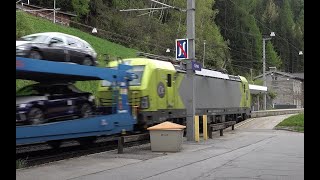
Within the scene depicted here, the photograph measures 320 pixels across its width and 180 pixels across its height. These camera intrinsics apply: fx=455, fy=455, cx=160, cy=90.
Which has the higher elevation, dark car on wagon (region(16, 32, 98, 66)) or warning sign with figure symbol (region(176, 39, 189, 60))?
warning sign with figure symbol (region(176, 39, 189, 60))

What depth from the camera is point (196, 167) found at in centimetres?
1127

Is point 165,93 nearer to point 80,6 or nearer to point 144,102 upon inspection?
point 144,102

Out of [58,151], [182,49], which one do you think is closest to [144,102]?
[182,49]

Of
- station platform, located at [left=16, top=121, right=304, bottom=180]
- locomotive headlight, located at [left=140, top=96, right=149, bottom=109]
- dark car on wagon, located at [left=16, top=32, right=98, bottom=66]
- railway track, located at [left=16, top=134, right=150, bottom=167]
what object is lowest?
station platform, located at [left=16, top=121, right=304, bottom=180]

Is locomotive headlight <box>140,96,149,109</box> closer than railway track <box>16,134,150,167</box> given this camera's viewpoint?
No

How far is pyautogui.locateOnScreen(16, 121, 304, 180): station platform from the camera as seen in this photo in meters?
→ 9.93

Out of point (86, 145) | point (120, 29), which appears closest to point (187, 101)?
point (86, 145)

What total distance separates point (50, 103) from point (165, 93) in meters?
7.95

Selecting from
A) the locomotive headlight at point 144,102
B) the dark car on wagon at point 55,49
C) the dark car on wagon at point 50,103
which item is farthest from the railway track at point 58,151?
the dark car on wagon at point 55,49

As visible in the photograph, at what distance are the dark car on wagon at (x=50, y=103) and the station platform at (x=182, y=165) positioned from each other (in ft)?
4.11

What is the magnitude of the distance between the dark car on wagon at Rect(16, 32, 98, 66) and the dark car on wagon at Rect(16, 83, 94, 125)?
0.85 m

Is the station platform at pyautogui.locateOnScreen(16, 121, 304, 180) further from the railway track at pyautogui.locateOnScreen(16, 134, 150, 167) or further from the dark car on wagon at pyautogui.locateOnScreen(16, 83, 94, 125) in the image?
the dark car on wagon at pyautogui.locateOnScreen(16, 83, 94, 125)

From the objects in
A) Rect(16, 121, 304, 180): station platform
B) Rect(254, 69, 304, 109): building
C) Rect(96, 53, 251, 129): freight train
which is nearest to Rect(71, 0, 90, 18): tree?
Rect(254, 69, 304, 109): building

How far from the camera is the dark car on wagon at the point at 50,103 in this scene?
1143 centimetres
